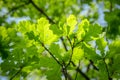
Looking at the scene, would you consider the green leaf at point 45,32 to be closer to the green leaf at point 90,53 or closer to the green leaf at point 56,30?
the green leaf at point 56,30

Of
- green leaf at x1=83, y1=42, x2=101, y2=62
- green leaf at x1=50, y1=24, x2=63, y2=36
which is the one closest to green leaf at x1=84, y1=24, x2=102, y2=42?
green leaf at x1=83, y1=42, x2=101, y2=62

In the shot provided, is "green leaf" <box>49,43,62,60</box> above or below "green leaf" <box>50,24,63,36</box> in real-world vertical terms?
below

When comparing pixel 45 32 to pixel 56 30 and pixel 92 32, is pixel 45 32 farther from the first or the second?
pixel 92 32

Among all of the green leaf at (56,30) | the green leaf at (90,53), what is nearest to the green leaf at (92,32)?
the green leaf at (90,53)

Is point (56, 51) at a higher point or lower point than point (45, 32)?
lower

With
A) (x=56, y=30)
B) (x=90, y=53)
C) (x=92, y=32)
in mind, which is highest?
(x=56, y=30)

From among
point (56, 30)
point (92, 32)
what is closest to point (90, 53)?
point (92, 32)

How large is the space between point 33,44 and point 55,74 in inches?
10.7

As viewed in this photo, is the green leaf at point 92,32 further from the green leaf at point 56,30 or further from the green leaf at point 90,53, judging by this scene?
the green leaf at point 56,30

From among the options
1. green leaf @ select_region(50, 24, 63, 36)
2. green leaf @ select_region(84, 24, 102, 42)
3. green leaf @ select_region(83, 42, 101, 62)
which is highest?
green leaf @ select_region(50, 24, 63, 36)

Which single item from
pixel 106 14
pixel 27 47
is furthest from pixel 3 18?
pixel 27 47

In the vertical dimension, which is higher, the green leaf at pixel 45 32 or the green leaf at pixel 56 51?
the green leaf at pixel 45 32

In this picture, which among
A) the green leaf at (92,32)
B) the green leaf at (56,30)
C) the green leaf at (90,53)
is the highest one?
the green leaf at (56,30)

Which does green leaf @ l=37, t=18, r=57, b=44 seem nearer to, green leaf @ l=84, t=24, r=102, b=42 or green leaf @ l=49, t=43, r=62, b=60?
green leaf @ l=49, t=43, r=62, b=60
